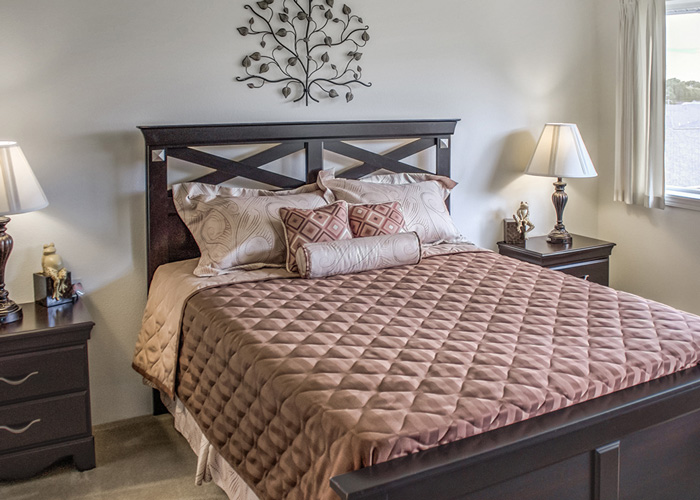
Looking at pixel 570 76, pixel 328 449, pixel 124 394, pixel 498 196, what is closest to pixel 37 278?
pixel 124 394

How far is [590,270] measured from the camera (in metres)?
3.95

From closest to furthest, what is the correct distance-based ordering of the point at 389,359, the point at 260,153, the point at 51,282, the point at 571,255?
the point at 389,359 < the point at 51,282 < the point at 260,153 < the point at 571,255

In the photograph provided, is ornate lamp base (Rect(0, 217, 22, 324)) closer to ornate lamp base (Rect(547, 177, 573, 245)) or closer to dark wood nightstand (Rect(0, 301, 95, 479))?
dark wood nightstand (Rect(0, 301, 95, 479))

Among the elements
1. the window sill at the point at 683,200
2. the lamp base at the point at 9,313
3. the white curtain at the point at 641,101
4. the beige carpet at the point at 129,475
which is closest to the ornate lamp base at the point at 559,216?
the white curtain at the point at 641,101

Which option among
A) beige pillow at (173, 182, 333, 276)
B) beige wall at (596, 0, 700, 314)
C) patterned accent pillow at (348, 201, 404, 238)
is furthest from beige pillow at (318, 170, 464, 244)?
beige wall at (596, 0, 700, 314)

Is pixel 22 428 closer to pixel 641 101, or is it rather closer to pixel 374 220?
pixel 374 220

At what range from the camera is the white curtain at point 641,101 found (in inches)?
150

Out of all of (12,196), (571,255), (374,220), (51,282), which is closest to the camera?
(12,196)

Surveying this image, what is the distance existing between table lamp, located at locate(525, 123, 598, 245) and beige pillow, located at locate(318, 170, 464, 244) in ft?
2.35

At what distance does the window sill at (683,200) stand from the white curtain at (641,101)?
0.16 feet

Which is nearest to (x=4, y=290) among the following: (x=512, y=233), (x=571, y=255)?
(x=512, y=233)

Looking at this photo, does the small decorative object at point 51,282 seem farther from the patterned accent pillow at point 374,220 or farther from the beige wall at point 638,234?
the beige wall at point 638,234

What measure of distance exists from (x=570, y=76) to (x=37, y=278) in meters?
3.17

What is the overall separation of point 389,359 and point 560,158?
225 cm
